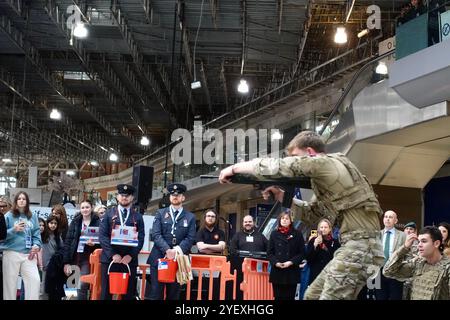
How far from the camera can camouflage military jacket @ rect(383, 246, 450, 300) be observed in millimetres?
4211

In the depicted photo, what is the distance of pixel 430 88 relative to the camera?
9828 millimetres

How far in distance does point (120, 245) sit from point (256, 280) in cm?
209

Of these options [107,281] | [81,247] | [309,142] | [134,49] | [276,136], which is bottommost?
[107,281]

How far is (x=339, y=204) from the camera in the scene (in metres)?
3.59

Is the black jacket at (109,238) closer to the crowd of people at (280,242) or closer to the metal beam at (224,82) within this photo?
the crowd of people at (280,242)

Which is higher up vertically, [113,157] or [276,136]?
[113,157]

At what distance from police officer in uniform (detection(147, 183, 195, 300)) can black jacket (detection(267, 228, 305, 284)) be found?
3.69ft

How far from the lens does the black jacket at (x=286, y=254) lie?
8.12 m

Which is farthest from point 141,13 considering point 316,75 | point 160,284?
point 160,284

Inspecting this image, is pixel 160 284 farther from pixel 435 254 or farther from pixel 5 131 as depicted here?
pixel 5 131

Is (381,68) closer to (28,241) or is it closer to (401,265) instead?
(28,241)

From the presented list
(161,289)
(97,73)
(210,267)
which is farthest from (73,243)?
(97,73)

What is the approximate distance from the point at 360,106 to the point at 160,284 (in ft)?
18.9

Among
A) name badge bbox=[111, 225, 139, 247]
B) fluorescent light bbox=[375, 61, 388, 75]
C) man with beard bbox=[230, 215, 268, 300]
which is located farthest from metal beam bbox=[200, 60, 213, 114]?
name badge bbox=[111, 225, 139, 247]
